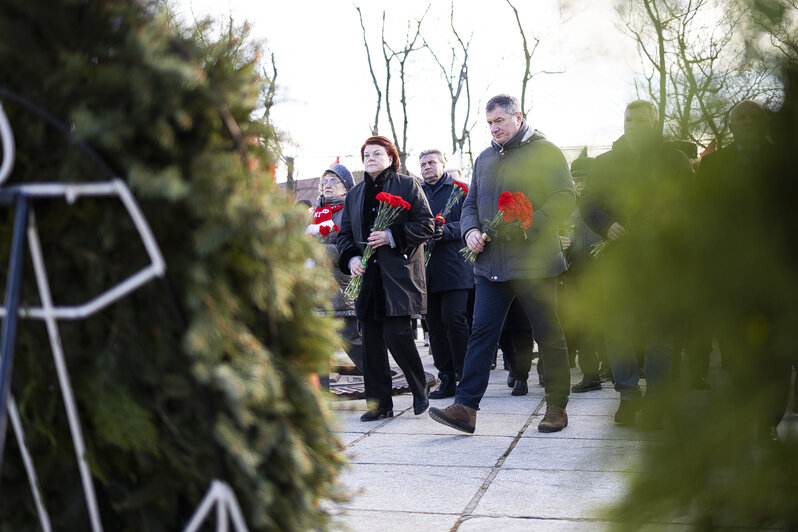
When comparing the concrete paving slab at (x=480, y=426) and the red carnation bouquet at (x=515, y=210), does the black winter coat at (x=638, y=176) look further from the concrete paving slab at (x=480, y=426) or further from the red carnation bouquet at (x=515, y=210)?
the concrete paving slab at (x=480, y=426)

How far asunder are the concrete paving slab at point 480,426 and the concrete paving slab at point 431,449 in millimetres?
125

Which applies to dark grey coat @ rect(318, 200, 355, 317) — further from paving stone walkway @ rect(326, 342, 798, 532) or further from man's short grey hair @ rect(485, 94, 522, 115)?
man's short grey hair @ rect(485, 94, 522, 115)

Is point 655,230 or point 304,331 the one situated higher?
point 655,230

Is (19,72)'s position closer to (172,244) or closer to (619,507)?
(172,244)

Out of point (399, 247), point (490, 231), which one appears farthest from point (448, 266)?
point (490, 231)

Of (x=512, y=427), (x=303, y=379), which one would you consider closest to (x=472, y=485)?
(x=512, y=427)

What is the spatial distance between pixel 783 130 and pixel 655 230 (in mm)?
173

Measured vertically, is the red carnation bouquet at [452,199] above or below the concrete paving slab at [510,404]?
above

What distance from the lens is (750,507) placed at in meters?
0.91

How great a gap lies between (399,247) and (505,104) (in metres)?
1.34

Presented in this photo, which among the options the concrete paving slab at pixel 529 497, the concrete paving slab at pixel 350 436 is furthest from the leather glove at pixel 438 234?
the concrete paving slab at pixel 529 497

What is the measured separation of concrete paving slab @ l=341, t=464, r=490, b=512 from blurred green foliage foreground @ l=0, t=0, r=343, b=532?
1.69 meters

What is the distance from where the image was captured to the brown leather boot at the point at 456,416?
16.3 feet

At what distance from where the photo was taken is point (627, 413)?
1.19 metres
